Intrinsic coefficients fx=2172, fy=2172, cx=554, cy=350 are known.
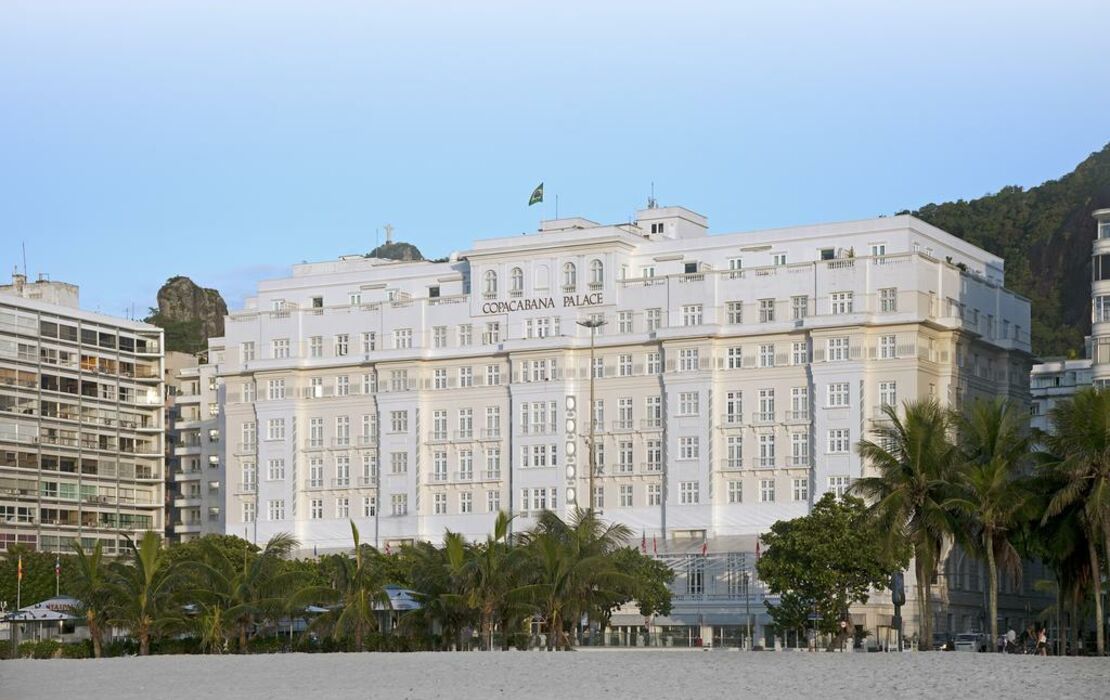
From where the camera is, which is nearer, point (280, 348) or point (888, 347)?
point (888, 347)

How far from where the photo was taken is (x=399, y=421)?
437 ft

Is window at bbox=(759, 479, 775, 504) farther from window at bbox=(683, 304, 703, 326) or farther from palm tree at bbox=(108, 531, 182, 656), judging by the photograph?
palm tree at bbox=(108, 531, 182, 656)

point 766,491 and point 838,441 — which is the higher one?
point 838,441

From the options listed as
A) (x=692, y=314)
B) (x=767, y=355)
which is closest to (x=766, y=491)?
(x=767, y=355)

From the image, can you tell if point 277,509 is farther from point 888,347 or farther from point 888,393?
point 888,347

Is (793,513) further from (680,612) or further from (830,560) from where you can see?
(830,560)

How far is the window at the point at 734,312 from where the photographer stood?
4840 inches

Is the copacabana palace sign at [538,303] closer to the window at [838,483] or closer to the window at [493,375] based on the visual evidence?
the window at [493,375]

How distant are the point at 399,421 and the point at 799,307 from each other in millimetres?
26944

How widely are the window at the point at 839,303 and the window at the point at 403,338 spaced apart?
27818 mm

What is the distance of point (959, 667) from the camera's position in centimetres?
5988

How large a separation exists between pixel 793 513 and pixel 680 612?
827 cm

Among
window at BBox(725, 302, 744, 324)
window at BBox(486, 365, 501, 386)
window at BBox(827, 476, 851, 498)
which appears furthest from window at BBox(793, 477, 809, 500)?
window at BBox(486, 365, 501, 386)

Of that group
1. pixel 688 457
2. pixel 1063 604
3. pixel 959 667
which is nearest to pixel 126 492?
pixel 688 457
